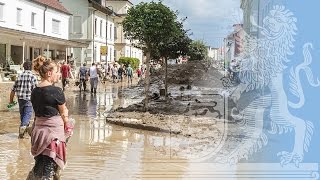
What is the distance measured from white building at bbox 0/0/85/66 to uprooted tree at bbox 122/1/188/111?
15.8 meters

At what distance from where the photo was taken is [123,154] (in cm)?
947

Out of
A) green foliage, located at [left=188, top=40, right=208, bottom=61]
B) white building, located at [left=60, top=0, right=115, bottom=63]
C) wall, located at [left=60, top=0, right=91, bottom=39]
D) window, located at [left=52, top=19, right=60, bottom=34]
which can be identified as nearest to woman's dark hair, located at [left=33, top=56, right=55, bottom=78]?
green foliage, located at [left=188, top=40, right=208, bottom=61]

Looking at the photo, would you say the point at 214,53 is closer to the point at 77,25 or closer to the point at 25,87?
the point at 77,25

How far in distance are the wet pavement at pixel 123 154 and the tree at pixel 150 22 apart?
3245 millimetres

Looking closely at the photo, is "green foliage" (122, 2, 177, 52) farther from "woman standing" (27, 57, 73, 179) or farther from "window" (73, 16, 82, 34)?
"window" (73, 16, 82, 34)

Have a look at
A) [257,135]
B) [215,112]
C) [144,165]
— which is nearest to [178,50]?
[215,112]

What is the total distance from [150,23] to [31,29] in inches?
964

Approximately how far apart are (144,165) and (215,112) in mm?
8763

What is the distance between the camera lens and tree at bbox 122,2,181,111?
50.3 feet

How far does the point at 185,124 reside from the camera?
13.5m

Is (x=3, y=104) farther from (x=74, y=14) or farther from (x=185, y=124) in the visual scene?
(x=74, y=14)

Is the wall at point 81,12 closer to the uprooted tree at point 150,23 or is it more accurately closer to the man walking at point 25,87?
the uprooted tree at point 150,23

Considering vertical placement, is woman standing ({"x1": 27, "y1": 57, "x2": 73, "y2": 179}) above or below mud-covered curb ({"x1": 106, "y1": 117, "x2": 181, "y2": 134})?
above

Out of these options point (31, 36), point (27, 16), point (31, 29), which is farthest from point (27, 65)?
point (31, 29)
